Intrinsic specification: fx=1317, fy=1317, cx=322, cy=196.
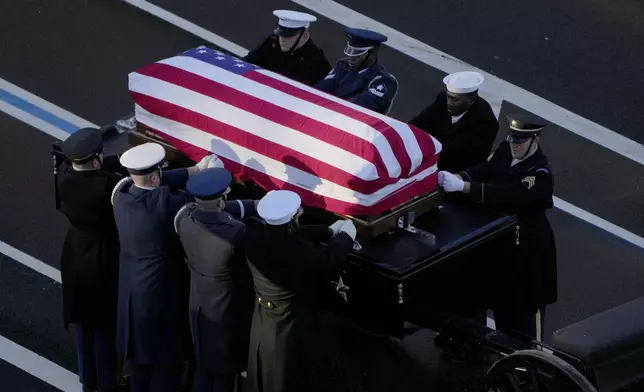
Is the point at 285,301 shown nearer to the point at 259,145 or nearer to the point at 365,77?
the point at 259,145

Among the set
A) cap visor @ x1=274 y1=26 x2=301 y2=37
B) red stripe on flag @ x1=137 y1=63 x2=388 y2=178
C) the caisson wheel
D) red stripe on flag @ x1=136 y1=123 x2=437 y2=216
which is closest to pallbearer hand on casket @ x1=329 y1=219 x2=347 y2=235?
red stripe on flag @ x1=136 y1=123 x2=437 y2=216

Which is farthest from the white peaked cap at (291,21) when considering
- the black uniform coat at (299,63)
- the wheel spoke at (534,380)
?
the wheel spoke at (534,380)

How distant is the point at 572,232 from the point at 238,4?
4.38 m

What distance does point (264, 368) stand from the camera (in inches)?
288

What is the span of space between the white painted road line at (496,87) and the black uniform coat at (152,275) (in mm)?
4674

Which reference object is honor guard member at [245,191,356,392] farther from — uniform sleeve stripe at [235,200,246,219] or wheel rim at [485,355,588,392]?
wheel rim at [485,355,588,392]

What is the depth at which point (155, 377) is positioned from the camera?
7859mm

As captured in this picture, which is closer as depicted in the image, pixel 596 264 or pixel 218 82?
pixel 218 82

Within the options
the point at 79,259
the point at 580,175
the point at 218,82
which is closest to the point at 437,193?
the point at 218,82

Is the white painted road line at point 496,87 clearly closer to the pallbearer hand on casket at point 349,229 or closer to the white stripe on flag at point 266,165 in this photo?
the white stripe on flag at point 266,165

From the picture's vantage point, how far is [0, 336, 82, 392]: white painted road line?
27.5 feet

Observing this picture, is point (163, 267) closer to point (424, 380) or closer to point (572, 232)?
point (424, 380)

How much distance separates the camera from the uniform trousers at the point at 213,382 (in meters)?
7.74

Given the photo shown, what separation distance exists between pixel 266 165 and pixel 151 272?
36.2 inches
